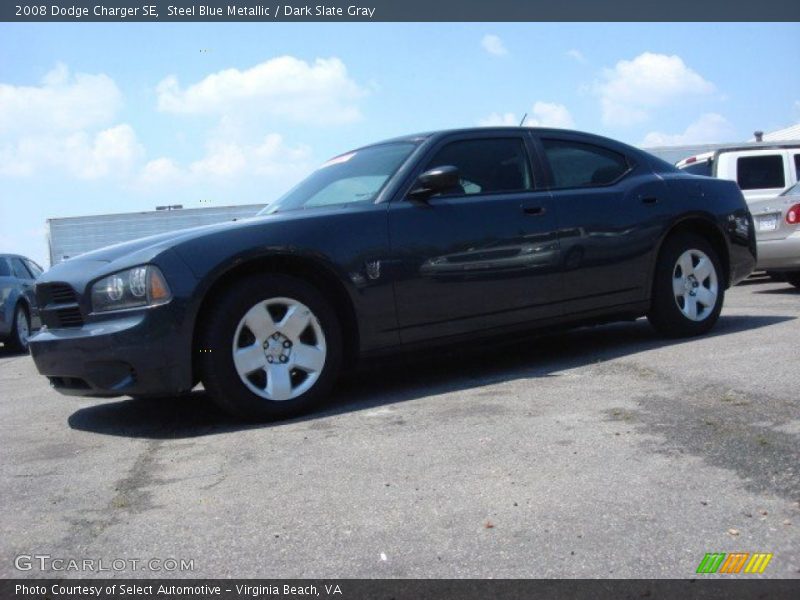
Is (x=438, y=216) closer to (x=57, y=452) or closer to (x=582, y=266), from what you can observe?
(x=582, y=266)

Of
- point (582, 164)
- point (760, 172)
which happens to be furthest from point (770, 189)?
point (582, 164)

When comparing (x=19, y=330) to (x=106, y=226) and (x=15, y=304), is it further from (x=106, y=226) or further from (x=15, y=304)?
(x=106, y=226)

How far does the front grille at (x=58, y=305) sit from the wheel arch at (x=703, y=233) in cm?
373

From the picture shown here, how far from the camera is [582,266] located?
5.80 m

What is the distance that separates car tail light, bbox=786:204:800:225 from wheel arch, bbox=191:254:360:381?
6.73m

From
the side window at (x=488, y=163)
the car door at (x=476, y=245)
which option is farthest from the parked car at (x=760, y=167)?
the car door at (x=476, y=245)

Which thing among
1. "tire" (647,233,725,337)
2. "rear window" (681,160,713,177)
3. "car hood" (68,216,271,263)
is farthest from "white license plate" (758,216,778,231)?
"car hood" (68,216,271,263)

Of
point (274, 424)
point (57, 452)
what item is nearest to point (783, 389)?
point (274, 424)

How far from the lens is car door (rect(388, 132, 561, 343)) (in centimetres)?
511

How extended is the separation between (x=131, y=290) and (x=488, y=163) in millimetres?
2408

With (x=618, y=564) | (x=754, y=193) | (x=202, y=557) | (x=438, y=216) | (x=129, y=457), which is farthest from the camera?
(x=754, y=193)

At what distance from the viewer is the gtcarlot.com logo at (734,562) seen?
247cm

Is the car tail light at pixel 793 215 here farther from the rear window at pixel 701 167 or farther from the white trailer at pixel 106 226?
the white trailer at pixel 106 226

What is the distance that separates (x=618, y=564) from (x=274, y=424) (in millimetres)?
2425
